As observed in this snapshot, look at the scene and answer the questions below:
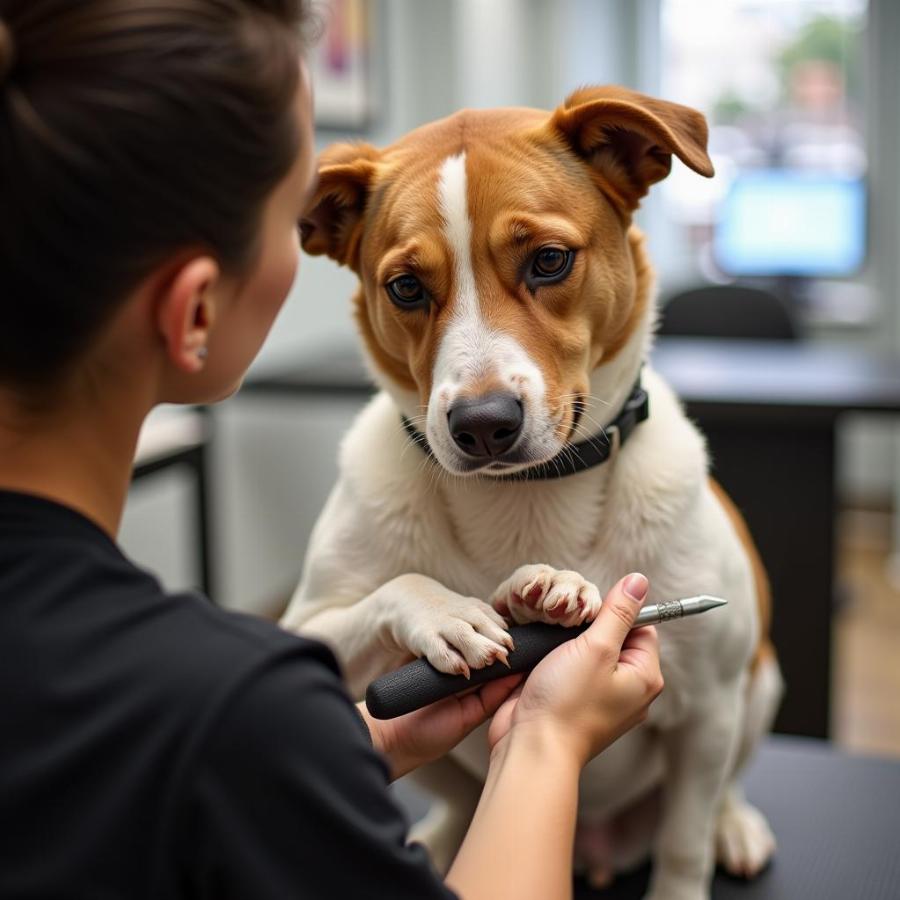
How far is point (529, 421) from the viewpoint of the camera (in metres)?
1.07

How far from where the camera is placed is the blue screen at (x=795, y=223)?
481 cm

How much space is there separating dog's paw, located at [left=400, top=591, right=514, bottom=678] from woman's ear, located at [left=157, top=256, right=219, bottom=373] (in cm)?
34

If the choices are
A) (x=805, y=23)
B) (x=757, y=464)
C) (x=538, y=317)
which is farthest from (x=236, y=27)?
(x=805, y=23)

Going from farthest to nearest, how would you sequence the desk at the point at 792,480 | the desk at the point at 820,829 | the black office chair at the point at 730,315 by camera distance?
the black office chair at the point at 730,315 < the desk at the point at 792,480 < the desk at the point at 820,829

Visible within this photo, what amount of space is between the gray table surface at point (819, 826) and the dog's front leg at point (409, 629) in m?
0.41

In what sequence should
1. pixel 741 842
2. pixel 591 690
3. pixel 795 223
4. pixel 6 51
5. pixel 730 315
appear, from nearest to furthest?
1. pixel 6 51
2. pixel 591 690
3. pixel 741 842
4. pixel 730 315
5. pixel 795 223

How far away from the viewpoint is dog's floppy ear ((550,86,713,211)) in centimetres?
112

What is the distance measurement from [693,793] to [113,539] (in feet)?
2.37

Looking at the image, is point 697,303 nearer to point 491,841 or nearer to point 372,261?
point 372,261

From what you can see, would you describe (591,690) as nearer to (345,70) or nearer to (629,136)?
(629,136)

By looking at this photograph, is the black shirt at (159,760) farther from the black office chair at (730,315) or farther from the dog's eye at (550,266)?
the black office chair at (730,315)

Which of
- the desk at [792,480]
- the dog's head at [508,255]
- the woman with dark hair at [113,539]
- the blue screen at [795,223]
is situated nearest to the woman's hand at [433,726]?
the dog's head at [508,255]

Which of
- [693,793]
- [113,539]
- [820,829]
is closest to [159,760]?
[113,539]

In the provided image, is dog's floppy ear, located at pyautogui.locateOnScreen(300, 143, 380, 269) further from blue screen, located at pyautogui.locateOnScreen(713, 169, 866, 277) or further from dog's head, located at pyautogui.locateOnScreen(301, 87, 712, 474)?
blue screen, located at pyautogui.locateOnScreen(713, 169, 866, 277)
